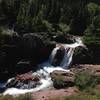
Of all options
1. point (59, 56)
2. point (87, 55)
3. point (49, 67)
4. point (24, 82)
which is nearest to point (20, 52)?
point (49, 67)

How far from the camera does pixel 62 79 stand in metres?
41.6

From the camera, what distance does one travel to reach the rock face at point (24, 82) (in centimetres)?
4263

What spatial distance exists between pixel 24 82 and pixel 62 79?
4656 mm

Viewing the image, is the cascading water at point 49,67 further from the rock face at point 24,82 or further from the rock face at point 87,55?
the rock face at point 87,55

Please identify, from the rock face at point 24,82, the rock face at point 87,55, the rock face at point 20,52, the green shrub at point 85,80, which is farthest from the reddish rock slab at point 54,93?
the rock face at point 87,55

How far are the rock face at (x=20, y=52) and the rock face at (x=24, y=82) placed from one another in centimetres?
227

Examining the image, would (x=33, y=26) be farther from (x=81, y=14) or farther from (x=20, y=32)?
(x=81, y=14)

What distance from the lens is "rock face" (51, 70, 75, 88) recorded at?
136 ft

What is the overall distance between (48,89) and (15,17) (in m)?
21.2

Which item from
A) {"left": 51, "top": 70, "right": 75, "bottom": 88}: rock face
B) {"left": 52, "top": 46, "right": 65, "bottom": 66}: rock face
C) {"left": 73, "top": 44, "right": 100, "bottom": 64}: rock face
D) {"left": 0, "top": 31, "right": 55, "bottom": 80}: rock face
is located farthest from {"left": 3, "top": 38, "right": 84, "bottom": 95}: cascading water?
{"left": 51, "top": 70, "right": 75, "bottom": 88}: rock face

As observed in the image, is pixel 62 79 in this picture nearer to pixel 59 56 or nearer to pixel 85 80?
pixel 85 80

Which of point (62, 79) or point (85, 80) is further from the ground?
point (85, 80)

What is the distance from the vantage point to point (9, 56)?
47625 millimetres

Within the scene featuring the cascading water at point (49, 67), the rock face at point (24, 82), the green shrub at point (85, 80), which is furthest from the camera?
the rock face at point (24, 82)
